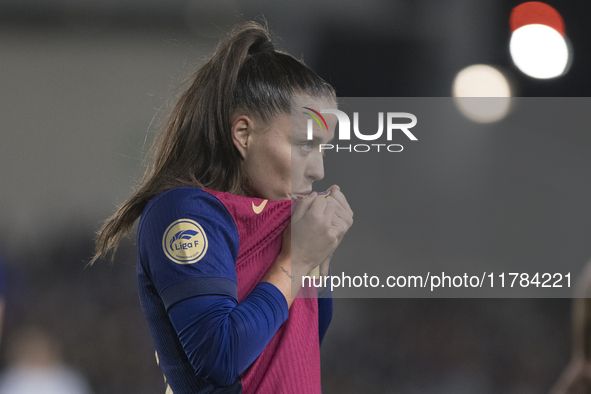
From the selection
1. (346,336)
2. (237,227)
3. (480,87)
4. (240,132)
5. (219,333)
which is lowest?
(346,336)

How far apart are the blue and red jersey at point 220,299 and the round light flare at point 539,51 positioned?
7.09 ft

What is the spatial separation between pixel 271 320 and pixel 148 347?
2.75 meters

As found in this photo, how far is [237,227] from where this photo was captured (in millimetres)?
614

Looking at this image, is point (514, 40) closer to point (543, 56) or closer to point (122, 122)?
point (543, 56)

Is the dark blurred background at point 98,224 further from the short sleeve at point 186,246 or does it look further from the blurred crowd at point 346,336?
the short sleeve at point 186,246

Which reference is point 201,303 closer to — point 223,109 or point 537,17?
point 223,109

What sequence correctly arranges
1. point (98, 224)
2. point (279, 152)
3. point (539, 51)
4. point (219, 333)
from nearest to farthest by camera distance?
point (219, 333), point (279, 152), point (539, 51), point (98, 224)

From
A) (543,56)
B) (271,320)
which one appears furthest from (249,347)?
(543,56)

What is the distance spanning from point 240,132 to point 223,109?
36 mm

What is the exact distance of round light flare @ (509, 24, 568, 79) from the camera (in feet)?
7.71

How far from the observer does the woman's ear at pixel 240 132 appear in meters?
0.67

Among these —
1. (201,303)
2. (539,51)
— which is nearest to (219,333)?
(201,303)

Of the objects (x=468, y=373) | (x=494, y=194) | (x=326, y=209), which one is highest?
(x=494, y=194)

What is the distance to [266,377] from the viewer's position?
1.91 feet
